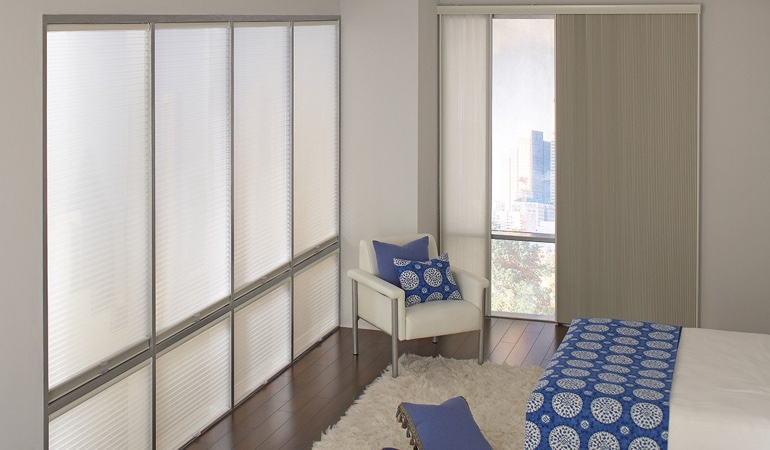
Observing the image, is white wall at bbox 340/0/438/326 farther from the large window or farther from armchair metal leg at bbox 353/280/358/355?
armchair metal leg at bbox 353/280/358/355

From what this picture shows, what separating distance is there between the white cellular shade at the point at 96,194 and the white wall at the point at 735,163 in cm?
388

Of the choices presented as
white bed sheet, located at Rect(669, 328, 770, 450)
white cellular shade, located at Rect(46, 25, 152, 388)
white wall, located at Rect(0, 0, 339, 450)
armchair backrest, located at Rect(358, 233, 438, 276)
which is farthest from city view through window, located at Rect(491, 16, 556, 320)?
white wall, located at Rect(0, 0, 339, 450)

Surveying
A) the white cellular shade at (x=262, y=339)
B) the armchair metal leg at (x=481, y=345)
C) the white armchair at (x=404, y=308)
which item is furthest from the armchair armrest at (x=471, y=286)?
the white cellular shade at (x=262, y=339)

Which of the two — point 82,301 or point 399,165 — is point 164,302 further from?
point 399,165

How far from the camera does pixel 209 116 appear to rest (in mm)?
4941

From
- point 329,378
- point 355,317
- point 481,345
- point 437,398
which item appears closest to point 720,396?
point 437,398

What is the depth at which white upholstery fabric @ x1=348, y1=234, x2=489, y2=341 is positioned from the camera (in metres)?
5.85

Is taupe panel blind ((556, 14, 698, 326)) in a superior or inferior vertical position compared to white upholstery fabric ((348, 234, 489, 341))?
superior

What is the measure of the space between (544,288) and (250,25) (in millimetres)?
3214

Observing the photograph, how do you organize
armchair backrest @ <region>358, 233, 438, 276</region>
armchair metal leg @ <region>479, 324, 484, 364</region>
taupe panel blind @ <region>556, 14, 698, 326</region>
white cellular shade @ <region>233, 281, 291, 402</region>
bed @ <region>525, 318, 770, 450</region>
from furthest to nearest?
taupe panel blind @ <region>556, 14, 698, 326</region> → armchair backrest @ <region>358, 233, 438, 276</region> → armchair metal leg @ <region>479, 324, 484, 364</region> → white cellular shade @ <region>233, 281, 291, 402</region> → bed @ <region>525, 318, 770, 450</region>

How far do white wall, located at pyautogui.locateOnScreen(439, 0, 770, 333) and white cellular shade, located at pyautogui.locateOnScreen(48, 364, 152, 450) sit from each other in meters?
4.22

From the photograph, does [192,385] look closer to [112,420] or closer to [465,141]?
[112,420]
